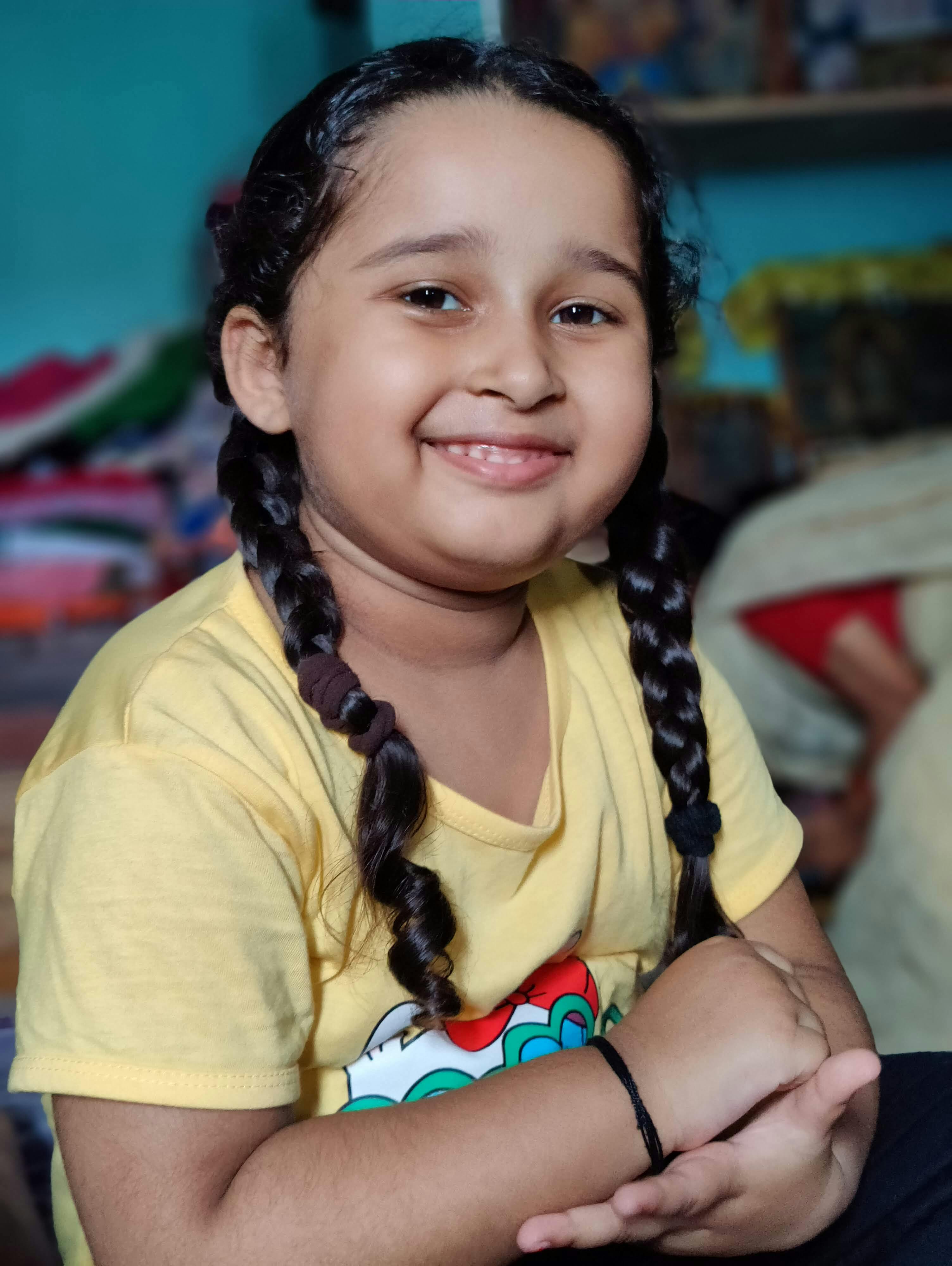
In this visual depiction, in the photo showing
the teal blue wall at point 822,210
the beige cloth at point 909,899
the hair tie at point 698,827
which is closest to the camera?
the hair tie at point 698,827

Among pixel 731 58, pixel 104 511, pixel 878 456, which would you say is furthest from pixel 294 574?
pixel 731 58

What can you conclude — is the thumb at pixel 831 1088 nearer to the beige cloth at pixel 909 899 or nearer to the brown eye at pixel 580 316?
the brown eye at pixel 580 316

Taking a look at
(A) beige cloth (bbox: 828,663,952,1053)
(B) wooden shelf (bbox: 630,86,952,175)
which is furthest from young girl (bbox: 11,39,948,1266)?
(B) wooden shelf (bbox: 630,86,952,175)

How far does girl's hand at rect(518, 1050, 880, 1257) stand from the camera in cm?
59

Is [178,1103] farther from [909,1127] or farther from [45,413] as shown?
[45,413]

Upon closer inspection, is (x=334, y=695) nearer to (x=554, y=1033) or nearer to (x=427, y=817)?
(x=427, y=817)

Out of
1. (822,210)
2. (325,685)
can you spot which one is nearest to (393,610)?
(325,685)

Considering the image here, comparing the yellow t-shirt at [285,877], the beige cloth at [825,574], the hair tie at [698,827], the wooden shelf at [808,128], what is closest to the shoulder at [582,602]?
the yellow t-shirt at [285,877]

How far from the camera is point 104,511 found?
7.98 ft

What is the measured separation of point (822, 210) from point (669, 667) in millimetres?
2102

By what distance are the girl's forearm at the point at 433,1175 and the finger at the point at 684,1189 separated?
17 mm

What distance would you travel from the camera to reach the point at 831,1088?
0.61 meters

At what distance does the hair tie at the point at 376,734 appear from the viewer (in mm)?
646

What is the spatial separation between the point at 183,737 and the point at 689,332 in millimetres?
2065
